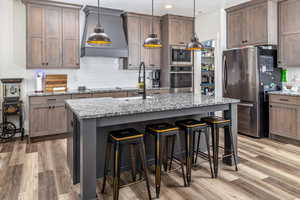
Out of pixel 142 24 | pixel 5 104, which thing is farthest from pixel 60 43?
pixel 142 24

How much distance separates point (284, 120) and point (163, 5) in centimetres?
349

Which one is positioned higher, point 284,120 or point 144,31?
point 144,31

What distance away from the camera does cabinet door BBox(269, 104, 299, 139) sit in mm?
3959

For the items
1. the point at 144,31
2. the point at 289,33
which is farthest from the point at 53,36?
the point at 289,33

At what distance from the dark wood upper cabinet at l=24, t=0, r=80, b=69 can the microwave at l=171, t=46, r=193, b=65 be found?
7.83 feet

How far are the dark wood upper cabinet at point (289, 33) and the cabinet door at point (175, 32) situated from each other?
2.34 metres

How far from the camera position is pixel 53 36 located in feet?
15.5

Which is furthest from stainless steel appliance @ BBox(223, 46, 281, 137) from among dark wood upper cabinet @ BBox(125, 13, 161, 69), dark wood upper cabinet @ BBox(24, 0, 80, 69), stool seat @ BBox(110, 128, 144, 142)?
dark wood upper cabinet @ BBox(24, 0, 80, 69)

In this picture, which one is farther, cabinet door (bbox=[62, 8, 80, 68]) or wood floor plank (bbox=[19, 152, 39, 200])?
cabinet door (bbox=[62, 8, 80, 68])

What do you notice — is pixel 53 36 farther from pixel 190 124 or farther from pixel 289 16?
pixel 289 16

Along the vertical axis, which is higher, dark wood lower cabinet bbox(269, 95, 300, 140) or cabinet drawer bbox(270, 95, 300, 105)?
cabinet drawer bbox(270, 95, 300, 105)

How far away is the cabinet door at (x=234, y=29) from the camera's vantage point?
4906 mm

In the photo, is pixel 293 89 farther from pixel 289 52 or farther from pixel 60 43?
pixel 60 43

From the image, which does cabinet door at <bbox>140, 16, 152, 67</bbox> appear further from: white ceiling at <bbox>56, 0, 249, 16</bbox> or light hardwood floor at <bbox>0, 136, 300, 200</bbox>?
light hardwood floor at <bbox>0, 136, 300, 200</bbox>
